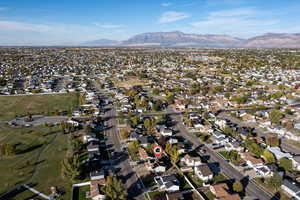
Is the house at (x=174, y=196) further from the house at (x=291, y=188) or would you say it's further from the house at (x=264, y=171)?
the house at (x=291, y=188)

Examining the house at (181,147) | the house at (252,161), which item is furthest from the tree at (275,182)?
the house at (181,147)

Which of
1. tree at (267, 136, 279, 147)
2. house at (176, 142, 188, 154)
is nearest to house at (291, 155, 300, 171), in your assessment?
tree at (267, 136, 279, 147)

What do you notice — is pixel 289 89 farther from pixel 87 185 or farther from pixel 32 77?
pixel 32 77

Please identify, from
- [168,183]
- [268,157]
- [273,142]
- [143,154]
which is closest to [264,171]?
[268,157]

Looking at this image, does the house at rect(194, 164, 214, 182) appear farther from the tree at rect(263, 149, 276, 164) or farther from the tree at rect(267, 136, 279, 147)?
the tree at rect(267, 136, 279, 147)

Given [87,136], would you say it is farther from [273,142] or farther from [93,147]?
[273,142]

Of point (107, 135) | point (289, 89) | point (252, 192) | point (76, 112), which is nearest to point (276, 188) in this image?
point (252, 192)

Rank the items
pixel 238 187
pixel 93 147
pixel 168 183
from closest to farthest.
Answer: pixel 238 187
pixel 168 183
pixel 93 147
